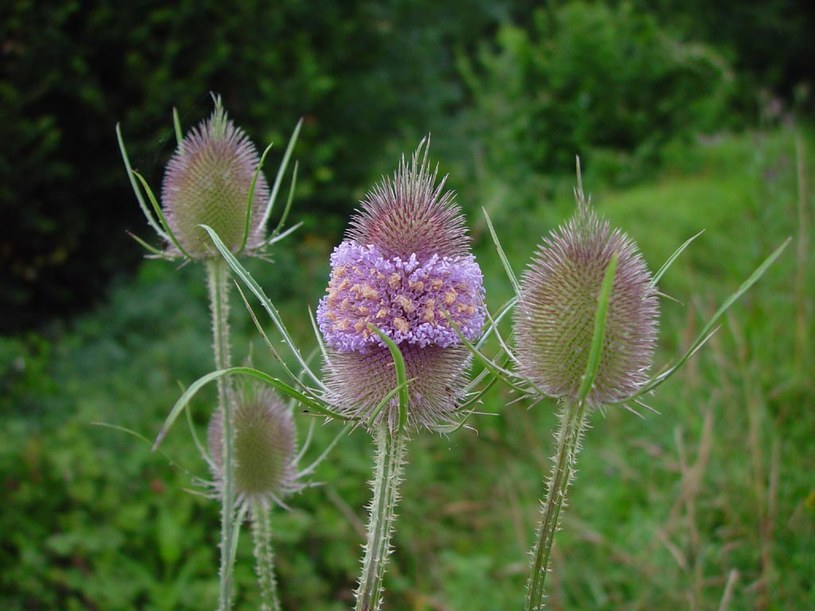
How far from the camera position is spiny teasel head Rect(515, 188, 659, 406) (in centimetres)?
131

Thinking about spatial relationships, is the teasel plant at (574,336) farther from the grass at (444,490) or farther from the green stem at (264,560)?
the grass at (444,490)

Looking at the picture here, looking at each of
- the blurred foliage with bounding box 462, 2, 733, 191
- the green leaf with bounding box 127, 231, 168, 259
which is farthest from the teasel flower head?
the blurred foliage with bounding box 462, 2, 733, 191

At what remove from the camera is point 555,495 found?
1281mm

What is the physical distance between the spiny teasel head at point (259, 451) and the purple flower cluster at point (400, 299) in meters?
0.58

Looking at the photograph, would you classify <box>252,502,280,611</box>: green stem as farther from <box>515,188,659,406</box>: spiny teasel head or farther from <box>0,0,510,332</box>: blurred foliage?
<box>0,0,510,332</box>: blurred foliage

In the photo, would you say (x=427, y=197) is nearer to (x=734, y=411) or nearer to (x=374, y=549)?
(x=374, y=549)

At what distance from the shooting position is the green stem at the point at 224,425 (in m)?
1.56

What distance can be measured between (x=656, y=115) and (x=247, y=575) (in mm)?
7738

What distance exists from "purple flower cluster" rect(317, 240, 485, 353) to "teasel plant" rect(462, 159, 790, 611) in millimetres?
80

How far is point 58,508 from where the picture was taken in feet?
11.6

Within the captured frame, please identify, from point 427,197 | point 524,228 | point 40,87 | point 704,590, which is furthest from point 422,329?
point 524,228

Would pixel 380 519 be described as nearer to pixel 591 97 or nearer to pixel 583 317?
pixel 583 317

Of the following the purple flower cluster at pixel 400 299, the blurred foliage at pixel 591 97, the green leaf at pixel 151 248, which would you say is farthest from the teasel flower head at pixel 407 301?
the blurred foliage at pixel 591 97

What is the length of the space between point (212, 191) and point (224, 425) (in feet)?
1.80
